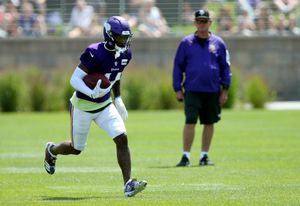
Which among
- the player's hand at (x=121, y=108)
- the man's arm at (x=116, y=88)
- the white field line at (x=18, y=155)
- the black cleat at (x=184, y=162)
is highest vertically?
the man's arm at (x=116, y=88)

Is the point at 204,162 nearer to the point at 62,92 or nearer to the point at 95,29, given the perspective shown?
the point at 62,92

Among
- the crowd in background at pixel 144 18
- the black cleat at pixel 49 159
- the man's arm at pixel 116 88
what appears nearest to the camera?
the man's arm at pixel 116 88

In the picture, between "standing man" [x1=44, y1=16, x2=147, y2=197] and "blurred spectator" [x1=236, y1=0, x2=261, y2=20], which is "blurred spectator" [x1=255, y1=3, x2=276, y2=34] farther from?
"standing man" [x1=44, y1=16, x2=147, y2=197]

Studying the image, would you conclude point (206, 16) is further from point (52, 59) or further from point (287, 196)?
point (52, 59)

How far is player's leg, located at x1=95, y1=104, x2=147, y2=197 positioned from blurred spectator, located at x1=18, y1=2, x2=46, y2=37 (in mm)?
20897

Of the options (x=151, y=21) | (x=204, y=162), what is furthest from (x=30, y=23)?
(x=204, y=162)

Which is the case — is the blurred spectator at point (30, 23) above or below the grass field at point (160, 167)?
below

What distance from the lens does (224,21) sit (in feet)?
102

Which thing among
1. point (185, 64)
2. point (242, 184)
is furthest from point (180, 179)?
point (185, 64)

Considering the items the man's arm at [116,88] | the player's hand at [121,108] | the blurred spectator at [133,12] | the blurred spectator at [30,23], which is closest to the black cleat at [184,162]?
the player's hand at [121,108]

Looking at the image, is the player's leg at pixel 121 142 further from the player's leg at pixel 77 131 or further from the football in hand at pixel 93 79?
the football in hand at pixel 93 79

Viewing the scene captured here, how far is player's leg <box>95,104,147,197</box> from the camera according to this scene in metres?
10.1

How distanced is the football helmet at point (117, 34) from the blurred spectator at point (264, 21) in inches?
828

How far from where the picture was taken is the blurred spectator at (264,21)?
102ft
